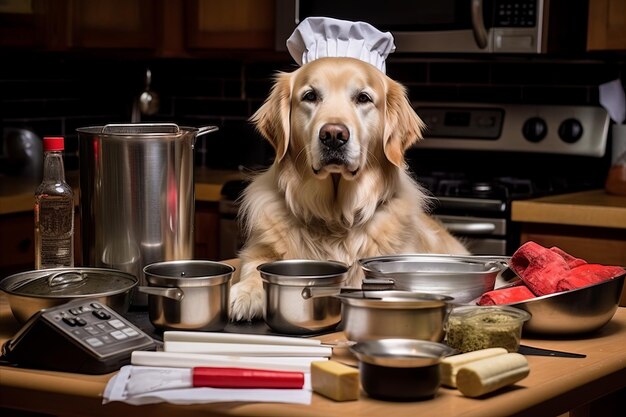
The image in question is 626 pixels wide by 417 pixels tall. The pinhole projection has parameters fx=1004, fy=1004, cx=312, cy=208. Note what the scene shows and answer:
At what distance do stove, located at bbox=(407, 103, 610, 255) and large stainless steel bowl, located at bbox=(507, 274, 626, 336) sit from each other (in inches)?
67.8

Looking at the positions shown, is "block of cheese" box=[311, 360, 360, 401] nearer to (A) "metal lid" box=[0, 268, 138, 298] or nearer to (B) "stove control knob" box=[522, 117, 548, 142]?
(A) "metal lid" box=[0, 268, 138, 298]

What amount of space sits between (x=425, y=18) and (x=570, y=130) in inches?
28.4

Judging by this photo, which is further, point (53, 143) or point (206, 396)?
point (53, 143)

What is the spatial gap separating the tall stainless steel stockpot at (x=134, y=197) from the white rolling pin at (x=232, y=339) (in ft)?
1.25

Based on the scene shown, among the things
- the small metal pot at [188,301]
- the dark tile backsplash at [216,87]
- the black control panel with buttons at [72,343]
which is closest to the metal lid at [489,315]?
the small metal pot at [188,301]

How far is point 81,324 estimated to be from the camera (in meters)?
1.46

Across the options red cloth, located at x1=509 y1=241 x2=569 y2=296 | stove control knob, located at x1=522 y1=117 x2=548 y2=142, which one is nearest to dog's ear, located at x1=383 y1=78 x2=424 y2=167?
red cloth, located at x1=509 y1=241 x2=569 y2=296

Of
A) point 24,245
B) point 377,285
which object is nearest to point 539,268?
point 377,285

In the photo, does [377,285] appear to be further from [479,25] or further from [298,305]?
[479,25]

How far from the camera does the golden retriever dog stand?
2166 mm

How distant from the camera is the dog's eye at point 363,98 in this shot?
2.26m

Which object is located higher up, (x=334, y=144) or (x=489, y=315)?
(x=334, y=144)

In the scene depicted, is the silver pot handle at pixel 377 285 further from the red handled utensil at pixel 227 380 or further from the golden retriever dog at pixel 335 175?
the golden retriever dog at pixel 335 175

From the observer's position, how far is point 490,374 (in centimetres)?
132
